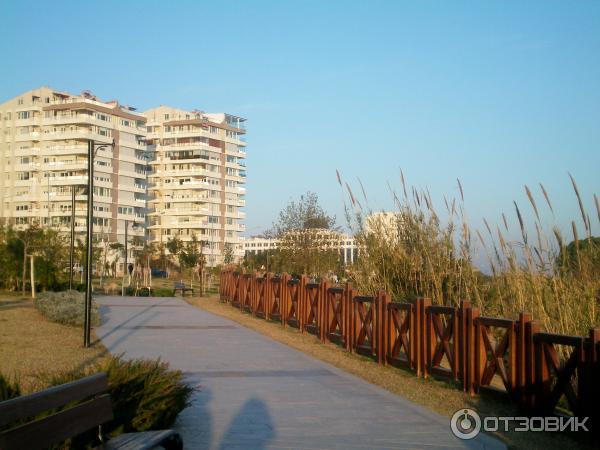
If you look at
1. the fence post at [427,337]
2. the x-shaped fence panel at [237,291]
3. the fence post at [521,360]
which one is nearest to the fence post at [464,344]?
the fence post at [427,337]

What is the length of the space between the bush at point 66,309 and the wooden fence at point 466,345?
5.01 meters

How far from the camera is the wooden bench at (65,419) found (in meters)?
3.65

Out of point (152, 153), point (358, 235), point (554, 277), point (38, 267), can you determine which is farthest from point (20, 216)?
point (554, 277)

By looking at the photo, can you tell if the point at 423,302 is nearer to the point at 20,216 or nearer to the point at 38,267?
the point at 38,267

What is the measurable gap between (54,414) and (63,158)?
87.7 meters

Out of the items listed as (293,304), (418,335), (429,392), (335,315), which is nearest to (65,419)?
(429,392)

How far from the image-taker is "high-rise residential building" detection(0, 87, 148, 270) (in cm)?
8600

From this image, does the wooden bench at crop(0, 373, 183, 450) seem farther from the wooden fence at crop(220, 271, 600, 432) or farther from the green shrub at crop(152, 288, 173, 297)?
the green shrub at crop(152, 288, 173, 297)

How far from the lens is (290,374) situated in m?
10.6

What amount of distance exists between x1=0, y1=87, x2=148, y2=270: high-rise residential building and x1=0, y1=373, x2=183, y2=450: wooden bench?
81374mm

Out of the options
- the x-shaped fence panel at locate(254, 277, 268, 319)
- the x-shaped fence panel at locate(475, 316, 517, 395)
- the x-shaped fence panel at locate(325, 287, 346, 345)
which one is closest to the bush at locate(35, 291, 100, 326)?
the x-shaped fence panel at locate(254, 277, 268, 319)

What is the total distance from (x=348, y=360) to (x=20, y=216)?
83.0 meters

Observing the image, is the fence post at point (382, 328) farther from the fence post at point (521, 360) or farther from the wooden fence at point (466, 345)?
the fence post at point (521, 360)

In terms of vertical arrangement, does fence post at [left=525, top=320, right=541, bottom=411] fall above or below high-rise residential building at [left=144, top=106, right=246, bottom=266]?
below
